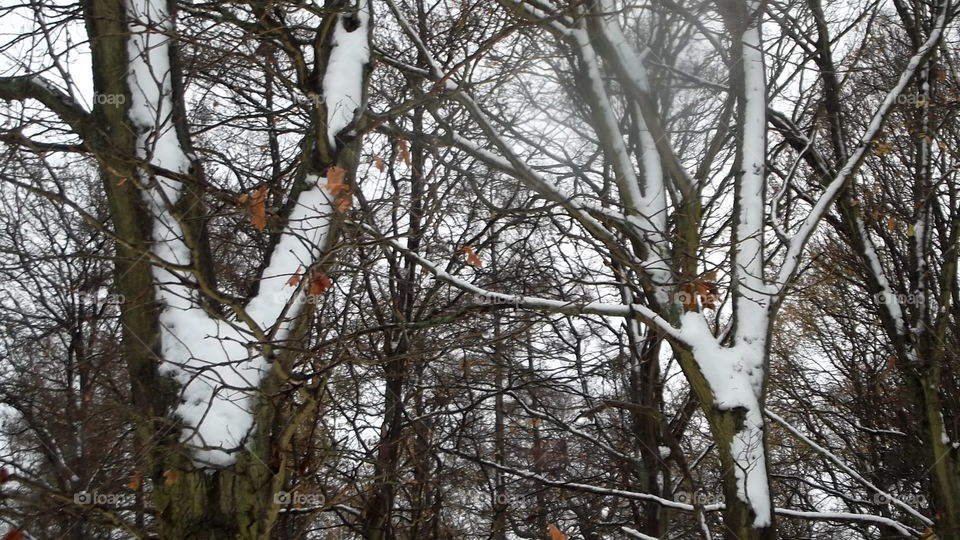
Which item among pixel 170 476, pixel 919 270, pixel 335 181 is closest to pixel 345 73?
pixel 335 181

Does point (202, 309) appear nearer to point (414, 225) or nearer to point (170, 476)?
point (170, 476)

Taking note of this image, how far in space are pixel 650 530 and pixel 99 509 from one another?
7.02 metres

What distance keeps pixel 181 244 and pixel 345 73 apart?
148 cm

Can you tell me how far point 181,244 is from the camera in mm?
4523

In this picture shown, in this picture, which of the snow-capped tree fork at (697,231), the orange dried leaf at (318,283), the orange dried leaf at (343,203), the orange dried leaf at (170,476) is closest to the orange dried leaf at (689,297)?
the snow-capped tree fork at (697,231)

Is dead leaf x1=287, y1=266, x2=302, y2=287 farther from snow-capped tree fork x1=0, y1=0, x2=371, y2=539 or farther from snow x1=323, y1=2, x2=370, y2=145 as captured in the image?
snow x1=323, y1=2, x2=370, y2=145

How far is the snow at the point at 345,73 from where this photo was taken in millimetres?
4836

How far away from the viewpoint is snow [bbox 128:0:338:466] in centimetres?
→ 406

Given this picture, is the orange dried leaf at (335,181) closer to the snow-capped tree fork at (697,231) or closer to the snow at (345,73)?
the snow at (345,73)

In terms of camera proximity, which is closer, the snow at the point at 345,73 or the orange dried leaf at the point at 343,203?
the orange dried leaf at the point at 343,203

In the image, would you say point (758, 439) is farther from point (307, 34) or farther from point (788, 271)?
point (307, 34)

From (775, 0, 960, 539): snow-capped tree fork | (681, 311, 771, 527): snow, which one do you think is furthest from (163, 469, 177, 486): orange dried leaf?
(775, 0, 960, 539): snow-capped tree fork

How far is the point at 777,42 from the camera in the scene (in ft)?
21.5

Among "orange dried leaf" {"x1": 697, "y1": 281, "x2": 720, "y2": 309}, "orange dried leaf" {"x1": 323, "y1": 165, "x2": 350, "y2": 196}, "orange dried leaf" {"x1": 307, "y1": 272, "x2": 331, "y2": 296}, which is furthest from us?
"orange dried leaf" {"x1": 697, "y1": 281, "x2": 720, "y2": 309}
